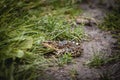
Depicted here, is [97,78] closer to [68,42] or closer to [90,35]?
[68,42]

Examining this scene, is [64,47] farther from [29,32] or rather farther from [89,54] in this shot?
[29,32]

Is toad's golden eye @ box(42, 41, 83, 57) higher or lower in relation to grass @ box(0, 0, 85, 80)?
lower

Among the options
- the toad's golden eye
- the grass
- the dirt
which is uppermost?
the grass

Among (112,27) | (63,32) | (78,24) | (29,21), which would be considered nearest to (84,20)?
(78,24)

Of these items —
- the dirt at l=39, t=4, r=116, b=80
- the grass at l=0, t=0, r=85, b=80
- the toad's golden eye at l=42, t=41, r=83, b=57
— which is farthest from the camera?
the toad's golden eye at l=42, t=41, r=83, b=57

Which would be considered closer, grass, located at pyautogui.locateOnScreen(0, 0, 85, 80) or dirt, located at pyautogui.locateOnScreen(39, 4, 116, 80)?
grass, located at pyautogui.locateOnScreen(0, 0, 85, 80)
